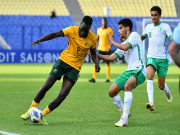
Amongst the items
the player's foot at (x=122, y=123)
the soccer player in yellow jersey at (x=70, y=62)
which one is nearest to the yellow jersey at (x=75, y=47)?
the soccer player in yellow jersey at (x=70, y=62)

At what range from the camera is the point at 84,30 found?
7070 millimetres

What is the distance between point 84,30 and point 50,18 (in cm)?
2864

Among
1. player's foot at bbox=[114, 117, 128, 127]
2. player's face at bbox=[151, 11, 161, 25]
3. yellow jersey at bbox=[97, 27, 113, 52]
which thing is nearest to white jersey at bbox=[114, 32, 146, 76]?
player's foot at bbox=[114, 117, 128, 127]

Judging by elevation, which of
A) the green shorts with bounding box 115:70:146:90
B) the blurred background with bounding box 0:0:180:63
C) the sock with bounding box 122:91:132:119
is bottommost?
the blurred background with bounding box 0:0:180:63

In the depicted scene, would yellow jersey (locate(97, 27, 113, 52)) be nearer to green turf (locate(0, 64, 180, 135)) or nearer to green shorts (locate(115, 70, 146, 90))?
green turf (locate(0, 64, 180, 135))

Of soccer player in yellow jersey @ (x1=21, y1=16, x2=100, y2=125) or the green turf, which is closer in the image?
the green turf

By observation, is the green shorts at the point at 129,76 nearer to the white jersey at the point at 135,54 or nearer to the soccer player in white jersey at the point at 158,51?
the white jersey at the point at 135,54

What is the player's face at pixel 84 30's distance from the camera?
7.02 meters

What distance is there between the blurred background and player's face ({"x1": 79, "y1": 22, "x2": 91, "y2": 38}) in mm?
24309

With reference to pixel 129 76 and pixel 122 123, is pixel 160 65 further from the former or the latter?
pixel 122 123

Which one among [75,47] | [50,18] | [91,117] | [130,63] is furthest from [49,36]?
[50,18]

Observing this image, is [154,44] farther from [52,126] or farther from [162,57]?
[52,126]

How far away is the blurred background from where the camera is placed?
104 ft

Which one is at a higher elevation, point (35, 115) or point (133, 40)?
point (133, 40)
